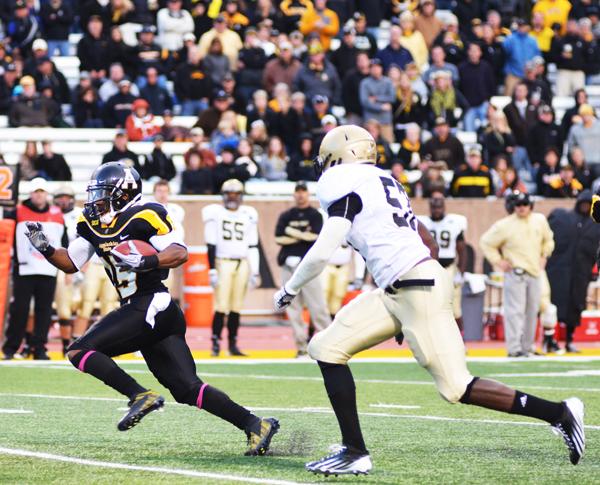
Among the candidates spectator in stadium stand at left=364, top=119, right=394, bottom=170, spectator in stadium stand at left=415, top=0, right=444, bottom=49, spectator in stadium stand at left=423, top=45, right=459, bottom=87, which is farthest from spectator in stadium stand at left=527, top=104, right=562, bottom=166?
→ spectator in stadium stand at left=415, top=0, right=444, bottom=49

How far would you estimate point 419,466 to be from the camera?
6.85 meters

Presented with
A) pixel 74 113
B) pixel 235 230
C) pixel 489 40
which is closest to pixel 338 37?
pixel 489 40

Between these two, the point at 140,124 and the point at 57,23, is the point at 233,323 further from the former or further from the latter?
the point at 57,23

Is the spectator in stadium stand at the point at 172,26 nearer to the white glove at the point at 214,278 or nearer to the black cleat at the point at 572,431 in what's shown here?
the white glove at the point at 214,278

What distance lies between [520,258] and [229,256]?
299cm

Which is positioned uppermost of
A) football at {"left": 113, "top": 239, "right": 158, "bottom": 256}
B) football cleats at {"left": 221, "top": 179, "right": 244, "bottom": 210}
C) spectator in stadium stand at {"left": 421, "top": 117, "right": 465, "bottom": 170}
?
football at {"left": 113, "top": 239, "right": 158, "bottom": 256}

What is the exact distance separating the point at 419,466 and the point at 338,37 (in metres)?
16.7

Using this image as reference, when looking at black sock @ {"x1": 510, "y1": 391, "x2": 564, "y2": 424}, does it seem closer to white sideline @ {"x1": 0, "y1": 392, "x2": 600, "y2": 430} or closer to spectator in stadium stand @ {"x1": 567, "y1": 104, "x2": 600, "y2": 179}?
white sideline @ {"x1": 0, "y1": 392, "x2": 600, "y2": 430}

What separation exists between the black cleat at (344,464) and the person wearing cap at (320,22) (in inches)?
614

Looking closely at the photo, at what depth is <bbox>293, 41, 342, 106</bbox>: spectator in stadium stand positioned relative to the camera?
20.4 m

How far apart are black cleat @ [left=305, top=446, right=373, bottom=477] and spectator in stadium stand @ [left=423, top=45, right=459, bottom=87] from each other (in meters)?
15.0

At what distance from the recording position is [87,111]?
19.4 metres

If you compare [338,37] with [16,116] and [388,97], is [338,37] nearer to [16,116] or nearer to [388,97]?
[388,97]

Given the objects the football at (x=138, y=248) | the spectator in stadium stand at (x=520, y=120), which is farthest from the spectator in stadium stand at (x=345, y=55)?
the football at (x=138, y=248)
